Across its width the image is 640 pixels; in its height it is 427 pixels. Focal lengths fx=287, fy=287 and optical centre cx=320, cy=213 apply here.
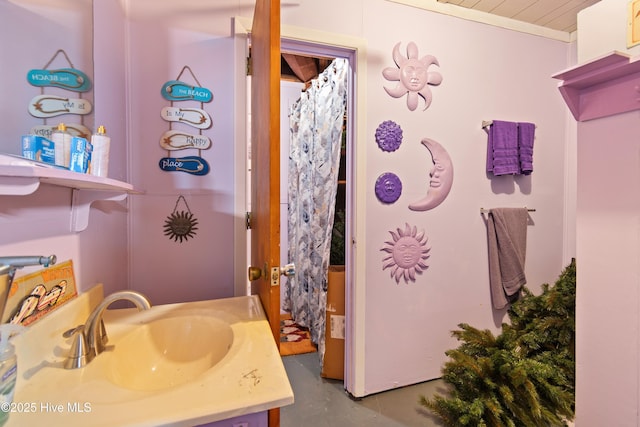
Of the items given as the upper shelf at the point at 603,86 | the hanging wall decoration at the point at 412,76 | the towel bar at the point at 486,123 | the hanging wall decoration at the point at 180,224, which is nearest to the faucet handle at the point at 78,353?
the hanging wall decoration at the point at 180,224

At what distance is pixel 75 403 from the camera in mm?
543

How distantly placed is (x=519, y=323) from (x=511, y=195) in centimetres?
86

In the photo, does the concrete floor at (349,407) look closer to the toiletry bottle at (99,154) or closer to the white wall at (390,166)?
the white wall at (390,166)

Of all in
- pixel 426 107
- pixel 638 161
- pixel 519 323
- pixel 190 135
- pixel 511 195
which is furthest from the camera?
pixel 511 195

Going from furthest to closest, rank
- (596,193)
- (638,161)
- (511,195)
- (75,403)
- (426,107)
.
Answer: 1. (511,195)
2. (426,107)
3. (596,193)
4. (638,161)
5. (75,403)

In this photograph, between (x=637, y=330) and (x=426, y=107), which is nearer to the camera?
(x=637, y=330)

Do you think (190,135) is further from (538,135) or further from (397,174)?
(538,135)

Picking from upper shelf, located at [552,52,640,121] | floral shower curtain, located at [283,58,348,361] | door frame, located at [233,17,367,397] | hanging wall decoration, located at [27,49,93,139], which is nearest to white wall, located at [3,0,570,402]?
door frame, located at [233,17,367,397]

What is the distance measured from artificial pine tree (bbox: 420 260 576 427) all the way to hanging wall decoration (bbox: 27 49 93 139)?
69.6 inches

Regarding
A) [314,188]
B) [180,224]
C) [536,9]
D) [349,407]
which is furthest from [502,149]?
[180,224]

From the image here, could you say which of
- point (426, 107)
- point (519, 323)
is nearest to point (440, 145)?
point (426, 107)

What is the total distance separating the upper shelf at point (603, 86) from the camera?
2.82 ft

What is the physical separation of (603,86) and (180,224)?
5.52 ft

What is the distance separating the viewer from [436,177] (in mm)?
1814
